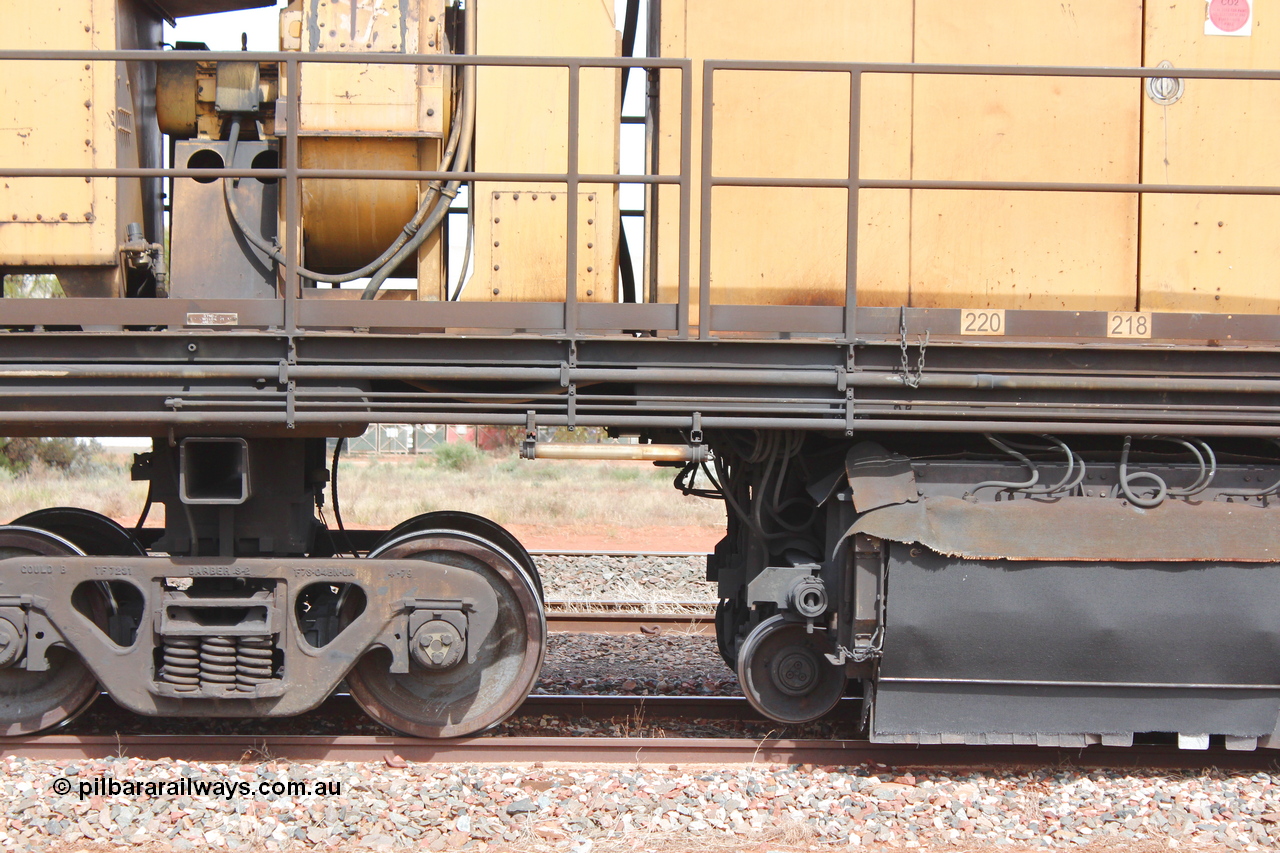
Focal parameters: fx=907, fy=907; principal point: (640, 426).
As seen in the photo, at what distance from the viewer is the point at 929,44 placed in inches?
181

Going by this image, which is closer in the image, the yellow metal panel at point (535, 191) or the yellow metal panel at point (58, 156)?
the yellow metal panel at point (58, 156)

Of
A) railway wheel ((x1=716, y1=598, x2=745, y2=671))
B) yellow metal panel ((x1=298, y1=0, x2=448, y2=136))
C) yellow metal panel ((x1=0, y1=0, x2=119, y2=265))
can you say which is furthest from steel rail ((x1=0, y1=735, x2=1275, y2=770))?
yellow metal panel ((x1=298, y1=0, x2=448, y2=136))

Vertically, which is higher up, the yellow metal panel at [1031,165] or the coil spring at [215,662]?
the yellow metal panel at [1031,165]

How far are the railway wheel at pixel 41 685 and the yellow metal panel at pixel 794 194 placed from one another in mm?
3419

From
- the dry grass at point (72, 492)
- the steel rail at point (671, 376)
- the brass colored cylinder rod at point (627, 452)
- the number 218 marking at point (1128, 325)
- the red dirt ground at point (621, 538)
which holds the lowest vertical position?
the red dirt ground at point (621, 538)

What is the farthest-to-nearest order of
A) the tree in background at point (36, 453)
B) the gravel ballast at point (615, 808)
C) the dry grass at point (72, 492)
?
the tree in background at point (36, 453), the dry grass at point (72, 492), the gravel ballast at point (615, 808)

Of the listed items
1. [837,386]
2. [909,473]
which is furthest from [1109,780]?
[837,386]

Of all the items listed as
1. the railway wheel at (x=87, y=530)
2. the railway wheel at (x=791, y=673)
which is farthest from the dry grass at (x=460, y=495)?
Answer: the railway wheel at (x=791, y=673)

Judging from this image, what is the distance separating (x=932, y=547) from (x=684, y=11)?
289cm

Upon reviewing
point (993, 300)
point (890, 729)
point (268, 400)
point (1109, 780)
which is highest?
point (993, 300)

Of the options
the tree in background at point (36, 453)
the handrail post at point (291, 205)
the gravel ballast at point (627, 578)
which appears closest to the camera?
the handrail post at point (291, 205)

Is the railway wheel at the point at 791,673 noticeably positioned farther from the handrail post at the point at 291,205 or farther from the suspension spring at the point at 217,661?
the handrail post at the point at 291,205

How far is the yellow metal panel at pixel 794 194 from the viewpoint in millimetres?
4516

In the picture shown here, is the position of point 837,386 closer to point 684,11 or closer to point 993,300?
point 993,300
